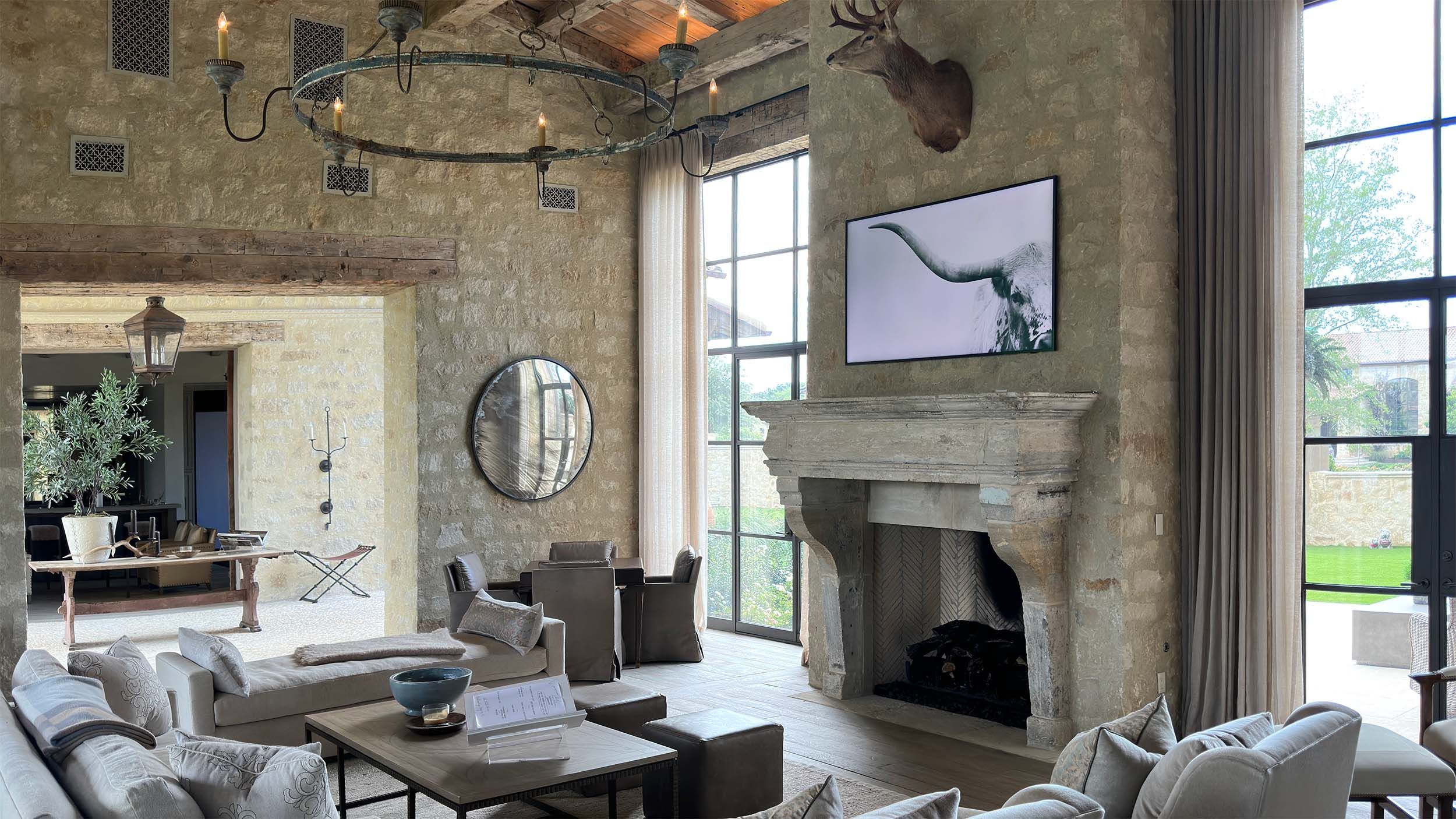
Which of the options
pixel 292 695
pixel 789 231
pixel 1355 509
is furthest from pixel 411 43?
pixel 1355 509

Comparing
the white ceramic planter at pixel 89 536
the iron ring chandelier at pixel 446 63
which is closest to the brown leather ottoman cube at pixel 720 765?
the iron ring chandelier at pixel 446 63

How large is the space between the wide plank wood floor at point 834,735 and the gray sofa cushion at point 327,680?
1088mm

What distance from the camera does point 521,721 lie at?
3678 mm

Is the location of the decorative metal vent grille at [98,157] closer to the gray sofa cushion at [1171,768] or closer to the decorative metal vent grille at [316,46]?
the decorative metal vent grille at [316,46]

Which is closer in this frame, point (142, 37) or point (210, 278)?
point (142, 37)

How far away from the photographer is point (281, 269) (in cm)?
730

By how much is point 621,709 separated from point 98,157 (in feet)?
16.3

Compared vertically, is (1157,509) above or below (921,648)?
above

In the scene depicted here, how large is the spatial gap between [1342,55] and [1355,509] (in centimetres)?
215

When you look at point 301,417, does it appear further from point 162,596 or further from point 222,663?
point 222,663

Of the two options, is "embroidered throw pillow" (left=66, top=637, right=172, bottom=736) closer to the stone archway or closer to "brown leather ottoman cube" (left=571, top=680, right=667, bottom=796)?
"brown leather ottoman cube" (left=571, top=680, right=667, bottom=796)

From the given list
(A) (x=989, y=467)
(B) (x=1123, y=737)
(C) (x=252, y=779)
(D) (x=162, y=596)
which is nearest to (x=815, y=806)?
(B) (x=1123, y=737)

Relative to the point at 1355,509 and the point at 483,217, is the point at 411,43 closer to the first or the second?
the point at 483,217

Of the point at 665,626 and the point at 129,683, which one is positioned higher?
the point at 129,683
